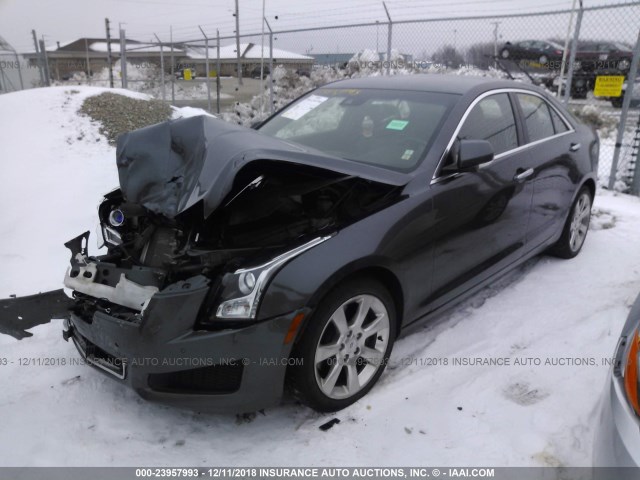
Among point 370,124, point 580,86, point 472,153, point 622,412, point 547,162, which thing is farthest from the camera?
point 580,86

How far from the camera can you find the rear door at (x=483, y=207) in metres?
3.09

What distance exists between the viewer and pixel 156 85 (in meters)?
18.2

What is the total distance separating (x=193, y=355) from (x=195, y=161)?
1.00 m

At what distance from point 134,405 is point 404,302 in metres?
1.61

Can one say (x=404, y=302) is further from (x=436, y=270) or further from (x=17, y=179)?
(x=17, y=179)

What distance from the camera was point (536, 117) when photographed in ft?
13.7

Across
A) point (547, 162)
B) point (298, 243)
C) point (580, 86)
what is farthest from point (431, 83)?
point (580, 86)

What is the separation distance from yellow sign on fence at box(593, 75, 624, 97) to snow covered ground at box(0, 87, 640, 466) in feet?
10.1

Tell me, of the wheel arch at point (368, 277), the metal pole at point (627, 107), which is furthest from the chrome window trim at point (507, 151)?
the metal pole at point (627, 107)

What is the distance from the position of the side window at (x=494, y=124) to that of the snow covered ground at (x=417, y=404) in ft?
4.00

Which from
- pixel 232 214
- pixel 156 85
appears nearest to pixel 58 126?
pixel 232 214

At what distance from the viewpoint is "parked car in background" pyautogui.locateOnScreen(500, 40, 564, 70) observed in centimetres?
1020

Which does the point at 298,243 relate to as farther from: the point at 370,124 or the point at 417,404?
the point at 370,124

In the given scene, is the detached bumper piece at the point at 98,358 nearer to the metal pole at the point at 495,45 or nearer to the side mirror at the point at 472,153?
the side mirror at the point at 472,153
